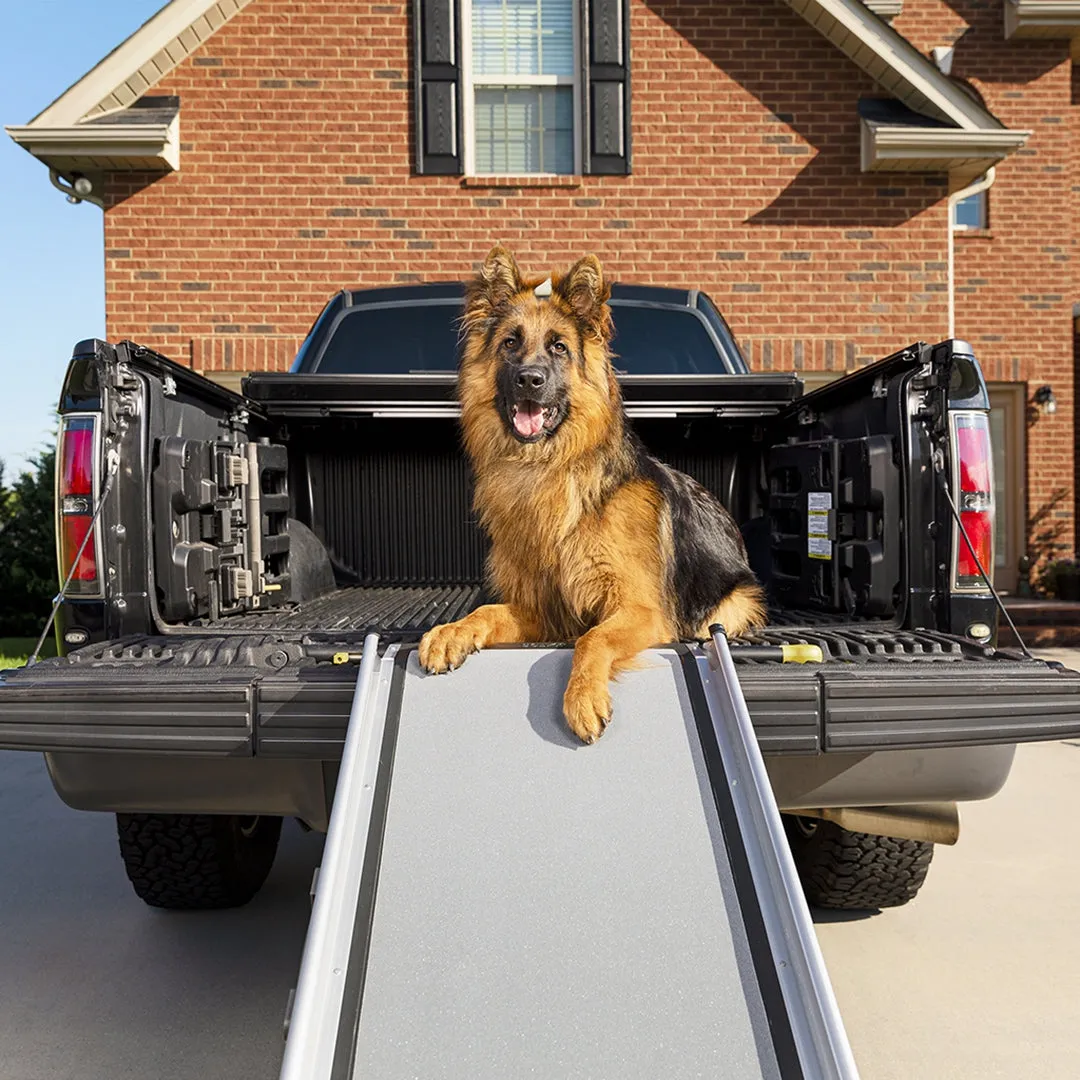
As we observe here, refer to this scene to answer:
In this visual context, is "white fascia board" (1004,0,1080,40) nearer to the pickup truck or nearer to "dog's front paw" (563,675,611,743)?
the pickup truck

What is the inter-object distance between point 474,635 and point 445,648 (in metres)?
0.16

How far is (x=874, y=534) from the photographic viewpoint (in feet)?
10.5

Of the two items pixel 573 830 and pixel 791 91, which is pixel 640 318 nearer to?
pixel 573 830

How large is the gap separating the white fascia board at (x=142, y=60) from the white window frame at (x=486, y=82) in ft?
6.83

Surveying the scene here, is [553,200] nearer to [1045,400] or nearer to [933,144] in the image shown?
[933,144]

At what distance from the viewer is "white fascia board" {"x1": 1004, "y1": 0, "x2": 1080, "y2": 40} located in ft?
36.8

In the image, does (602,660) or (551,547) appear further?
(551,547)

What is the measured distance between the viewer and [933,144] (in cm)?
888

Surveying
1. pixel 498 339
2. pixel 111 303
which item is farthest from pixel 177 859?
pixel 111 303

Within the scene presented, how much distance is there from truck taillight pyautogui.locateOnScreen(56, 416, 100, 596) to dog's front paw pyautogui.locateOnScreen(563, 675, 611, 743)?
1515 millimetres

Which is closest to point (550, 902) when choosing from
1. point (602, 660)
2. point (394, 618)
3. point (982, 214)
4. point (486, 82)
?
point (602, 660)

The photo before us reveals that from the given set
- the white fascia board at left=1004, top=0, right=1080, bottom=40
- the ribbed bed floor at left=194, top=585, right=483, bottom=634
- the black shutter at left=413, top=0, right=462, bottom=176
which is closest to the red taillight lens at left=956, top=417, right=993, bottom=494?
the ribbed bed floor at left=194, top=585, right=483, bottom=634

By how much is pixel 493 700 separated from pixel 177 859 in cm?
164

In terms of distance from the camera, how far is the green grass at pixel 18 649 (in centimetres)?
879
